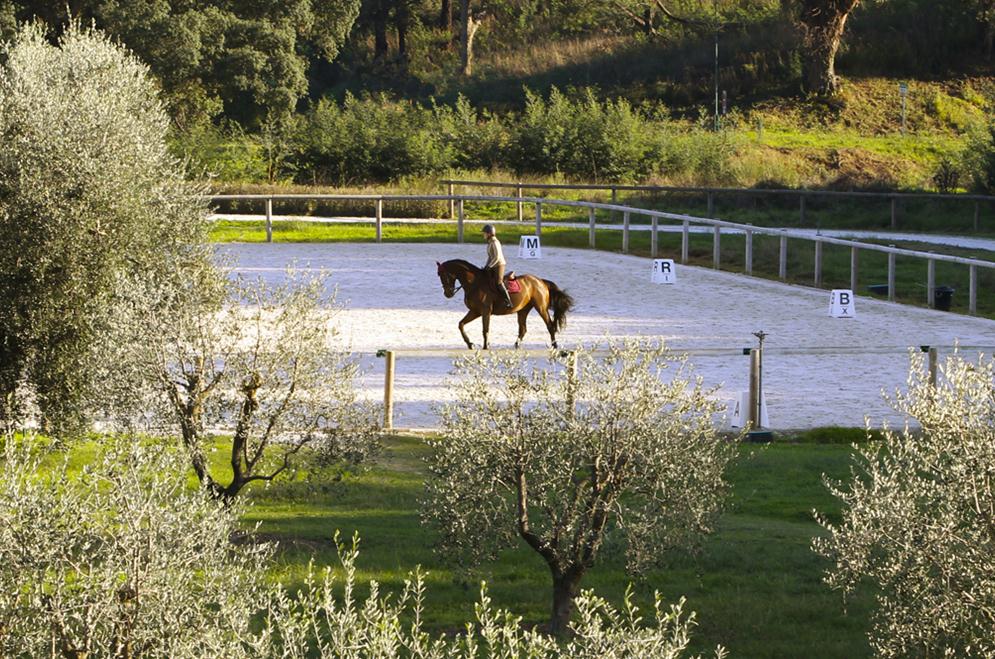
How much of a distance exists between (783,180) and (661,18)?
91.2 ft

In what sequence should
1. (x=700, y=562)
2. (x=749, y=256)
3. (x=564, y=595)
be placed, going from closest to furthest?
(x=564, y=595) < (x=700, y=562) < (x=749, y=256)

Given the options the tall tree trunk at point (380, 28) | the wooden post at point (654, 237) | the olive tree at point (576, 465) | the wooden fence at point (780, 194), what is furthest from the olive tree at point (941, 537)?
the tall tree trunk at point (380, 28)

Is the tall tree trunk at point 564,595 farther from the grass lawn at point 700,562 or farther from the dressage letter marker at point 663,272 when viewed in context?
the dressage letter marker at point 663,272

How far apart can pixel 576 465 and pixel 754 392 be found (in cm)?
630

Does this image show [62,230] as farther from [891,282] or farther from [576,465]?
[891,282]

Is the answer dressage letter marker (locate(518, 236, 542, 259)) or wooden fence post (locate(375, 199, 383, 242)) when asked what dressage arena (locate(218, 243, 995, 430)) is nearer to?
dressage letter marker (locate(518, 236, 542, 259))

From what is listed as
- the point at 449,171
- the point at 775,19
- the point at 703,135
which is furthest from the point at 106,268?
the point at 775,19

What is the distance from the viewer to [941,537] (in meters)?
8.22

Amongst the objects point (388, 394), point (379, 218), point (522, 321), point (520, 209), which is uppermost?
point (520, 209)

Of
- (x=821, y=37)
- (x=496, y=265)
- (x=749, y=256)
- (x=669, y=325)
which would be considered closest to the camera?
(x=496, y=265)

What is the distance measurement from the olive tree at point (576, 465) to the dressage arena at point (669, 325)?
4.32m

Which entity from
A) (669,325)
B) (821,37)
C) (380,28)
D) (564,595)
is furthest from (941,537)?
(380,28)

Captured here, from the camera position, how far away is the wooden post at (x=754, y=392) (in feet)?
52.3

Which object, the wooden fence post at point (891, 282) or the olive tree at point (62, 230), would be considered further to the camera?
the wooden fence post at point (891, 282)
